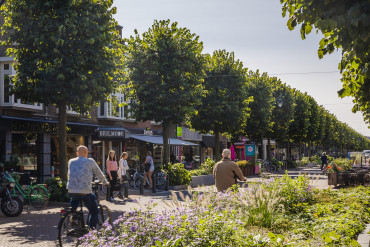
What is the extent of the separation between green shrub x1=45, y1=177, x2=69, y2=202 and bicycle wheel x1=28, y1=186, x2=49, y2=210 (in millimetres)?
1102

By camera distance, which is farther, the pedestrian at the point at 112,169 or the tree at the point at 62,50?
the pedestrian at the point at 112,169

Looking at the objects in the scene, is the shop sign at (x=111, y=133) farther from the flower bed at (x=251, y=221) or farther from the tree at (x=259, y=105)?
the flower bed at (x=251, y=221)

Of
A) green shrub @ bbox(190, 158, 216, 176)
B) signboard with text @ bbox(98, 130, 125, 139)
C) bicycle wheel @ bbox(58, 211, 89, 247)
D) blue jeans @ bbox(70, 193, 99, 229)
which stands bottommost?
bicycle wheel @ bbox(58, 211, 89, 247)

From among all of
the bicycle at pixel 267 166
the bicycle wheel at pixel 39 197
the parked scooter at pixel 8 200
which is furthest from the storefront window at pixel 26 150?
the bicycle at pixel 267 166

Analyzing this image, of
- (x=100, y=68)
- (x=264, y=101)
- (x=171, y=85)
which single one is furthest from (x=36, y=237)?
(x=264, y=101)

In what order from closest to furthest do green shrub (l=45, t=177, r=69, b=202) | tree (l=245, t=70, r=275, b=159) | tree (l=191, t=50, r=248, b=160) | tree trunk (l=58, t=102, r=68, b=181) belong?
green shrub (l=45, t=177, r=69, b=202) < tree trunk (l=58, t=102, r=68, b=181) < tree (l=191, t=50, r=248, b=160) < tree (l=245, t=70, r=275, b=159)

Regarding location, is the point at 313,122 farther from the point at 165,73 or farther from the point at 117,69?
the point at 117,69

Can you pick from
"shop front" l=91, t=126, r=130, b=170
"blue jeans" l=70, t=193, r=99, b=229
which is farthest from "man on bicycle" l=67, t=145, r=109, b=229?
"shop front" l=91, t=126, r=130, b=170

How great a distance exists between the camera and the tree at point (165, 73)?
78.1ft

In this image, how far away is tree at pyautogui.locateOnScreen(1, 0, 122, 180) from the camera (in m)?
16.4

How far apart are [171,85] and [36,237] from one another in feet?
49.7

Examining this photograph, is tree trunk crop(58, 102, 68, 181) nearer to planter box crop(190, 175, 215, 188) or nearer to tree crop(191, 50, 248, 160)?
planter box crop(190, 175, 215, 188)

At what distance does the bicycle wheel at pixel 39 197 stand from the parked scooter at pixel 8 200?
Result: 1443 millimetres

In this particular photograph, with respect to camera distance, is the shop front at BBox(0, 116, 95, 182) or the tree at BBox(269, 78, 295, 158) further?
the tree at BBox(269, 78, 295, 158)
